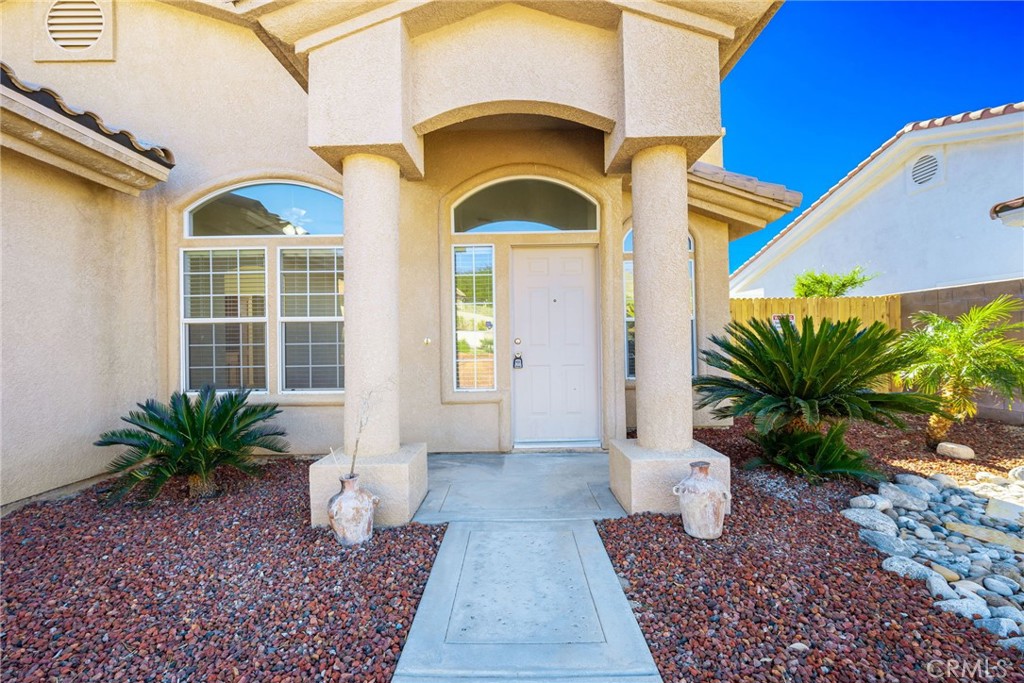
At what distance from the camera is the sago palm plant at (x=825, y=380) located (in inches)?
171

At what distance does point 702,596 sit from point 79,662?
11.0 ft

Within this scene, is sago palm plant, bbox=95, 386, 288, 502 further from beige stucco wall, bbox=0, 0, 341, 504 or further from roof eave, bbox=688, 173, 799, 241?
roof eave, bbox=688, 173, 799, 241

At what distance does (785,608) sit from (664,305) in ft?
7.47

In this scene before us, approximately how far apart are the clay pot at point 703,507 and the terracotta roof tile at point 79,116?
638 cm

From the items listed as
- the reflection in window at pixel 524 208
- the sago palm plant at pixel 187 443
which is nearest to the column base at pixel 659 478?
the reflection in window at pixel 524 208

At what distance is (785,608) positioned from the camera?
2764mm

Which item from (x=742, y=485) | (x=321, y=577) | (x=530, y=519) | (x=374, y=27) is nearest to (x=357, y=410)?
(x=321, y=577)

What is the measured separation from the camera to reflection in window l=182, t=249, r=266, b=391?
616 cm

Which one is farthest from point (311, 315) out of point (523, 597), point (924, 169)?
point (924, 169)

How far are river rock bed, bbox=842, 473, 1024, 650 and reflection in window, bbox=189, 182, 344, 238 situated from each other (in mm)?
6254

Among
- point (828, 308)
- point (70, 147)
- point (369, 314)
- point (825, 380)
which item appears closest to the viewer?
point (369, 314)

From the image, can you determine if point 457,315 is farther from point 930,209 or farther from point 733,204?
point 930,209

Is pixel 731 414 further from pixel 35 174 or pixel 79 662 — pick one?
pixel 35 174

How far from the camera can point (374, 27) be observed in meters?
3.99
